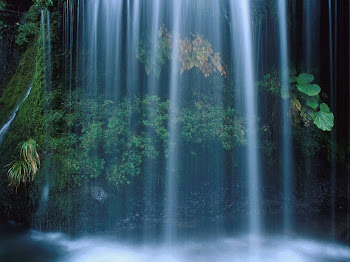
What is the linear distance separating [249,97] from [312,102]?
50.7 inches

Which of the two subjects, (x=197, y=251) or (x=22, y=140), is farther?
(x=22, y=140)

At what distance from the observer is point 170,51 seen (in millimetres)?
4965

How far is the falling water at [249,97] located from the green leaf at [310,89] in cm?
96

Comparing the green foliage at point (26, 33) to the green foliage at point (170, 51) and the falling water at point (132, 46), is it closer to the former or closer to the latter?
the falling water at point (132, 46)

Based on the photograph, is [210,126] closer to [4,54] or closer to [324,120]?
[324,120]

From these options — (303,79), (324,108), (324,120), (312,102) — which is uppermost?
(303,79)

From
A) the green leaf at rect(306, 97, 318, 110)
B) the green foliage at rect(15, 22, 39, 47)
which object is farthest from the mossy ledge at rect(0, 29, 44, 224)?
the green leaf at rect(306, 97, 318, 110)

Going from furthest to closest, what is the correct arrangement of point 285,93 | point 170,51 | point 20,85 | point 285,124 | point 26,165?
point 20,85 < point 285,124 < point 285,93 < point 170,51 < point 26,165

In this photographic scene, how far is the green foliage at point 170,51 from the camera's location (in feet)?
16.2

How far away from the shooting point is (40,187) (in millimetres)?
4594

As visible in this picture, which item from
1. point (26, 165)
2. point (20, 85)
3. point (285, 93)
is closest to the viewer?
point (26, 165)

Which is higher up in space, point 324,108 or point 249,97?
point 249,97

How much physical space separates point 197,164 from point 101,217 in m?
2.23

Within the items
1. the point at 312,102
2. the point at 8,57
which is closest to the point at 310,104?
the point at 312,102
